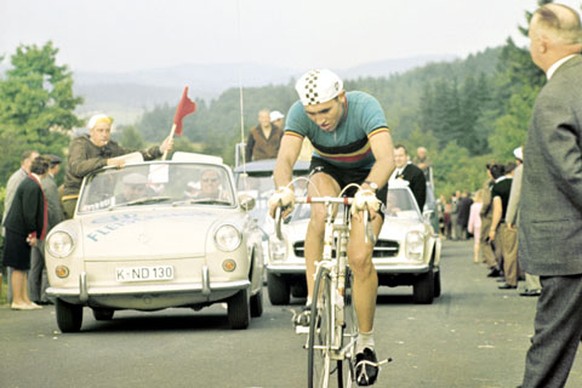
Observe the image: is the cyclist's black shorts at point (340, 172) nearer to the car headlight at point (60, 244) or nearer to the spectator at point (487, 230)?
the car headlight at point (60, 244)

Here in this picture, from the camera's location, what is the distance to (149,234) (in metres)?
→ 12.7

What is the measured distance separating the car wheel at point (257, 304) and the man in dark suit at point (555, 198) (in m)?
8.00

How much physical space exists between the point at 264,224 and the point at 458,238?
4310 cm

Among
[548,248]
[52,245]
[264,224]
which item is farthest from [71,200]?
[548,248]

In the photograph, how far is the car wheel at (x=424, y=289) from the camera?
1619 cm

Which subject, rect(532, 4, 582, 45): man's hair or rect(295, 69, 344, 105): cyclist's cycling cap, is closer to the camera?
rect(532, 4, 582, 45): man's hair

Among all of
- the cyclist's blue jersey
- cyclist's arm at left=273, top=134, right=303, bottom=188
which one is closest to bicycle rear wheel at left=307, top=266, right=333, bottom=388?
cyclist's arm at left=273, top=134, right=303, bottom=188

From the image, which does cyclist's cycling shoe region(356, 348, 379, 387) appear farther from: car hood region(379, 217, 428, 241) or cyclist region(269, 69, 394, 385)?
car hood region(379, 217, 428, 241)

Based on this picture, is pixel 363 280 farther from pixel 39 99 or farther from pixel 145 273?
pixel 39 99

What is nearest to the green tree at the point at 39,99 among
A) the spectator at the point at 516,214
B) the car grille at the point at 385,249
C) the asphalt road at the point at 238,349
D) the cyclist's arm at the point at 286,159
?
the spectator at the point at 516,214

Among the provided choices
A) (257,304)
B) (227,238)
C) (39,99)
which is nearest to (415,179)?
(257,304)

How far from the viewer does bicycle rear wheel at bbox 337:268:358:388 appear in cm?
746

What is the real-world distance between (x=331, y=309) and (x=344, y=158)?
143 cm

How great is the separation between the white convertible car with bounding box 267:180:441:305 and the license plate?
386 centimetres
